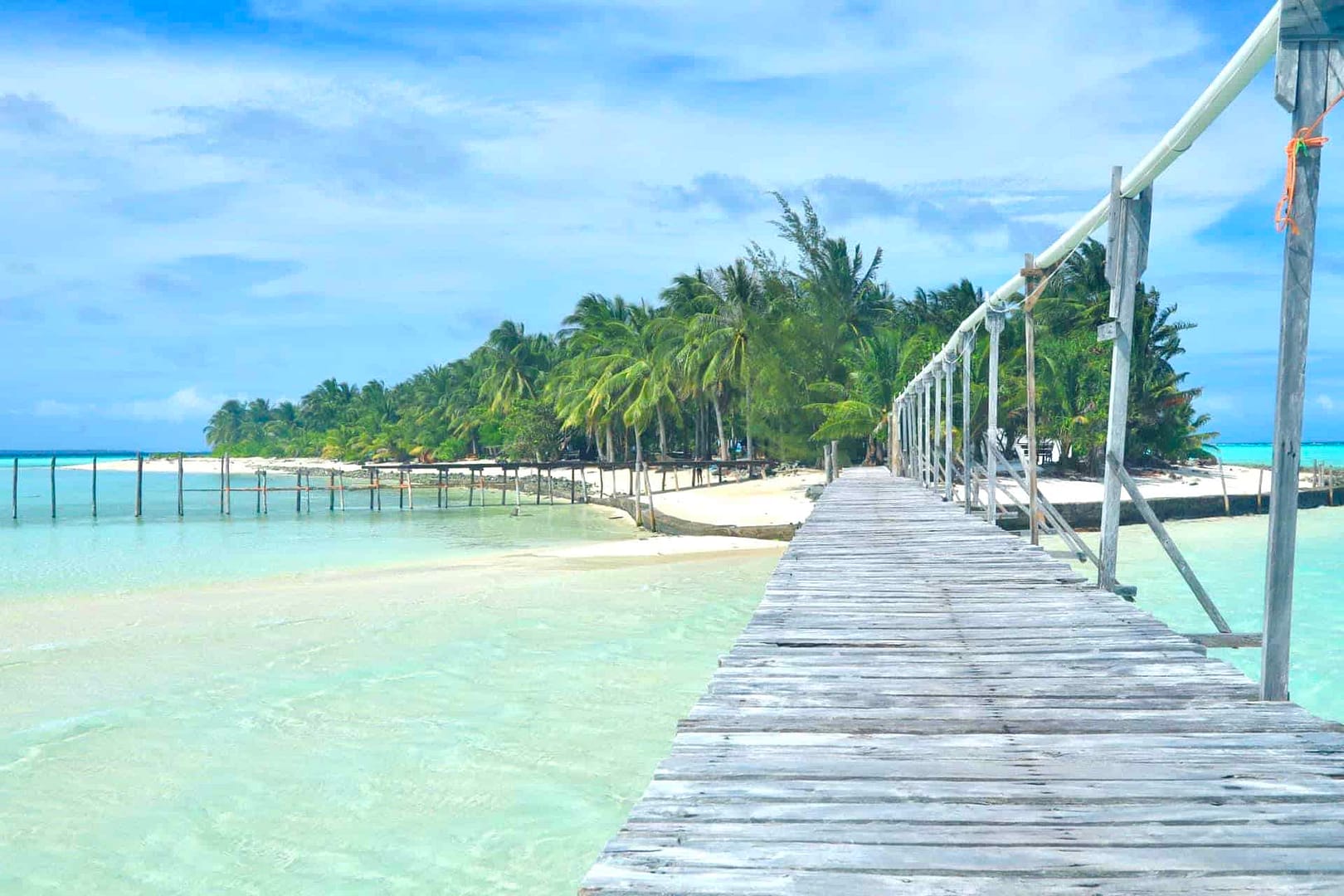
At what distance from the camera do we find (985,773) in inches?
127

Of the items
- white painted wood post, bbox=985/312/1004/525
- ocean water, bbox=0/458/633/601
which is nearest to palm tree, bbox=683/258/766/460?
ocean water, bbox=0/458/633/601

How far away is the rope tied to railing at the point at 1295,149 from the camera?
3.88 m

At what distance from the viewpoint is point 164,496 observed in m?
60.3

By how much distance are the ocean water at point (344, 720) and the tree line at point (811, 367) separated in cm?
1513

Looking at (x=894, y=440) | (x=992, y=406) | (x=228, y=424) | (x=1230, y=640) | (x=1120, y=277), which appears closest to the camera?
(x=1230, y=640)

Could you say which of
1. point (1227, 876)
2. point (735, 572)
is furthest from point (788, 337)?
point (1227, 876)

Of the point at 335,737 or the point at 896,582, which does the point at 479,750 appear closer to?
the point at 335,737

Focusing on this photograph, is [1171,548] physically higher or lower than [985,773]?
higher

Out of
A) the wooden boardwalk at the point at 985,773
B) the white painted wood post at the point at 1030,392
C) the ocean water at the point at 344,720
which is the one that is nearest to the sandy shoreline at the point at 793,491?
the ocean water at the point at 344,720

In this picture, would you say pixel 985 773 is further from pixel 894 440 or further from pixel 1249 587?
pixel 894 440

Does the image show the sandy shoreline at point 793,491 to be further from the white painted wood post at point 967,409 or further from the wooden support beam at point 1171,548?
the wooden support beam at point 1171,548

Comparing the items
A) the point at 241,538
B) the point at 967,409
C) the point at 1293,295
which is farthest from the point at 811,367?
the point at 1293,295

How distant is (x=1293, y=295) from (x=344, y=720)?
8536 mm

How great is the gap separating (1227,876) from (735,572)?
57.2ft
